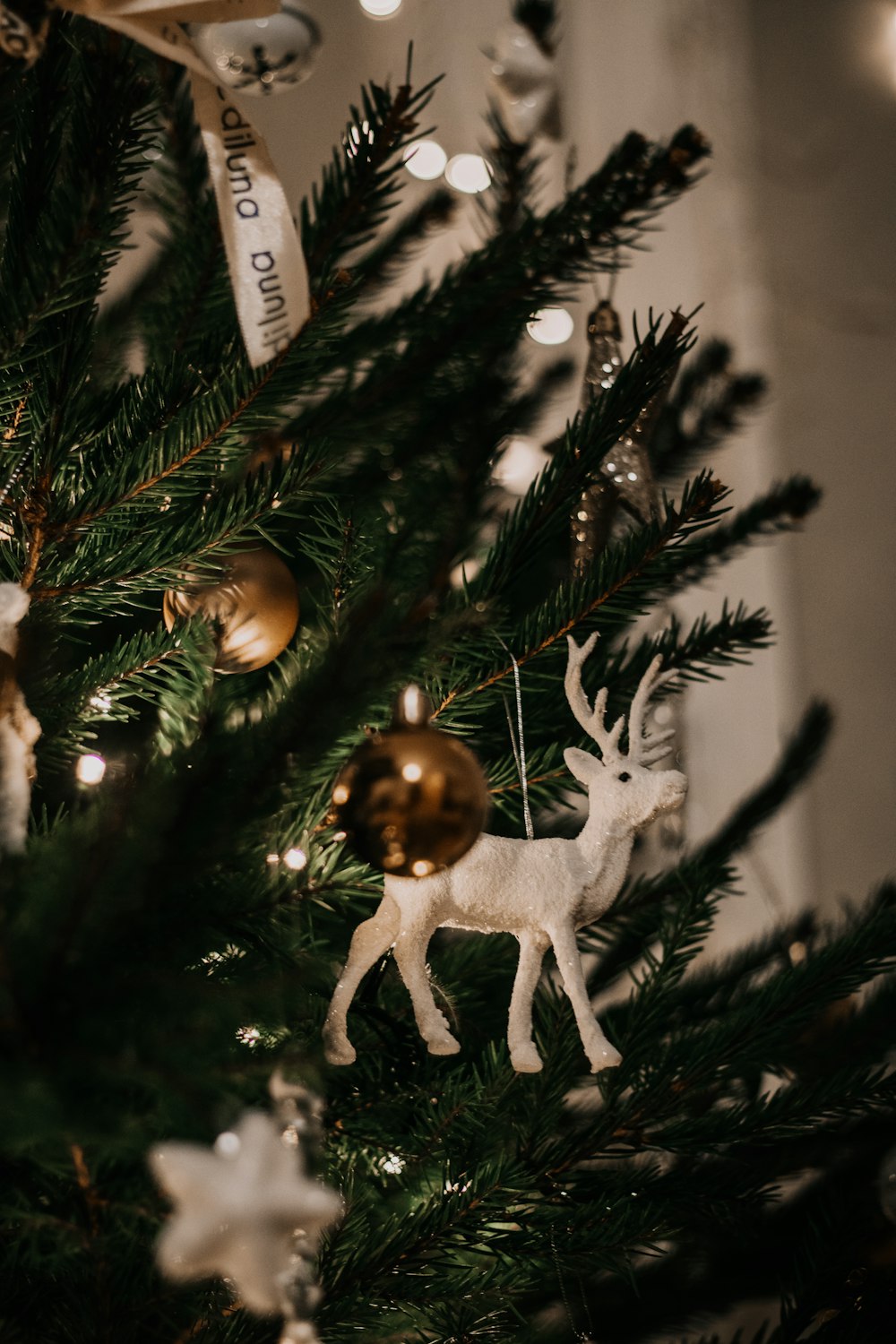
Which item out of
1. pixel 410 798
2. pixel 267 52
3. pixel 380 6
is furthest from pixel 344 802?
pixel 380 6

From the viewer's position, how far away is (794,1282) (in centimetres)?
54

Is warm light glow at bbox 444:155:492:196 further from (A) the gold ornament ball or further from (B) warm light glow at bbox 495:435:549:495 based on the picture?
(A) the gold ornament ball

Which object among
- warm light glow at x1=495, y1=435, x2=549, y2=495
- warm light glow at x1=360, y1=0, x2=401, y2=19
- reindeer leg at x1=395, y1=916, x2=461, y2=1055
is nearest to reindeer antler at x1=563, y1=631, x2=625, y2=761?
reindeer leg at x1=395, y1=916, x2=461, y2=1055

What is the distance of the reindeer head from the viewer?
517mm

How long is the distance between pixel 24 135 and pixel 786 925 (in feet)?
2.19

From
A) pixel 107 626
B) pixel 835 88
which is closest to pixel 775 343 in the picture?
pixel 835 88

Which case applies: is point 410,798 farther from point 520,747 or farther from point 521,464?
point 521,464

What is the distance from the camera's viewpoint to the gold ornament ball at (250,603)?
499 mm

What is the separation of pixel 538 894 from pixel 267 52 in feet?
1.77

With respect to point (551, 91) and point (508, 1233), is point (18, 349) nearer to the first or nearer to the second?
point (508, 1233)

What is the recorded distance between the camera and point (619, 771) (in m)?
0.53

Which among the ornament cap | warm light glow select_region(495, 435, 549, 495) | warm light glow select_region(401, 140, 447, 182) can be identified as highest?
warm light glow select_region(401, 140, 447, 182)

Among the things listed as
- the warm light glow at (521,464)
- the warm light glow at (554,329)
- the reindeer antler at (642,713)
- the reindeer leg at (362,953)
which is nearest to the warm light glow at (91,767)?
the reindeer leg at (362,953)

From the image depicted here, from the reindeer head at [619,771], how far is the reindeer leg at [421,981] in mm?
107
